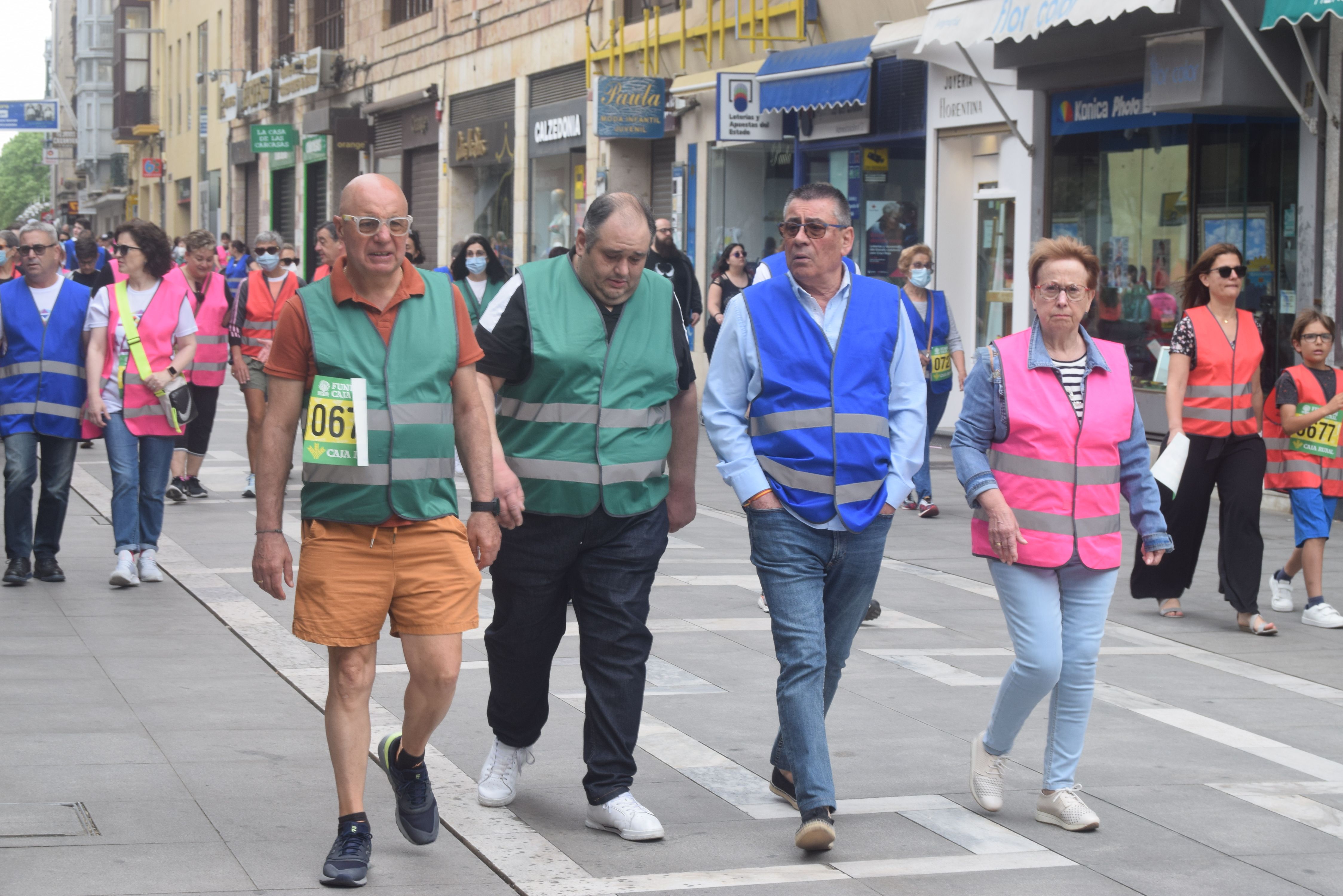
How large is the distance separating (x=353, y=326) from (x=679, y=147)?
18.4 meters

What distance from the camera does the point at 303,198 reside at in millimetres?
39438

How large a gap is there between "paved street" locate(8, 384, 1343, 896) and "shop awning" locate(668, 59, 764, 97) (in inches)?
465

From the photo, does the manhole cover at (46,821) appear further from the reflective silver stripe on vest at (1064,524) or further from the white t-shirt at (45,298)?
the white t-shirt at (45,298)

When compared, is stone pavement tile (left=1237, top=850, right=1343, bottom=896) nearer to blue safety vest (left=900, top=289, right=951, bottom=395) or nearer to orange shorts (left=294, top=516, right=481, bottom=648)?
orange shorts (left=294, top=516, right=481, bottom=648)

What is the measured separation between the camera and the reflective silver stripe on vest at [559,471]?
16.6 feet

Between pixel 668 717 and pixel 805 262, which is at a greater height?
pixel 805 262

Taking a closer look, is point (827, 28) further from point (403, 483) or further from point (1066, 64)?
point (403, 483)

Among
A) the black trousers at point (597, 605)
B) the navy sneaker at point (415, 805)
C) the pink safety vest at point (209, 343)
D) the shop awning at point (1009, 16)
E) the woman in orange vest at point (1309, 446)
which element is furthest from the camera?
the shop awning at point (1009, 16)

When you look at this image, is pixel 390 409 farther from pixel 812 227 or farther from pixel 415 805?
pixel 812 227

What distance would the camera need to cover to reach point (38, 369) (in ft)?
30.1

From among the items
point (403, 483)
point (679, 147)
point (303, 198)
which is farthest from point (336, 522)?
point (303, 198)

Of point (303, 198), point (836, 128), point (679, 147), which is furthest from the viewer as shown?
point (303, 198)

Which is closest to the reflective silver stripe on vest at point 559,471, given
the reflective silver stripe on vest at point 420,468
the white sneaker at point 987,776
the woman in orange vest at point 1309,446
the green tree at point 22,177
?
the reflective silver stripe on vest at point 420,468

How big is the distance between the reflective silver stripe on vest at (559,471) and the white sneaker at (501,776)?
2.85ft
